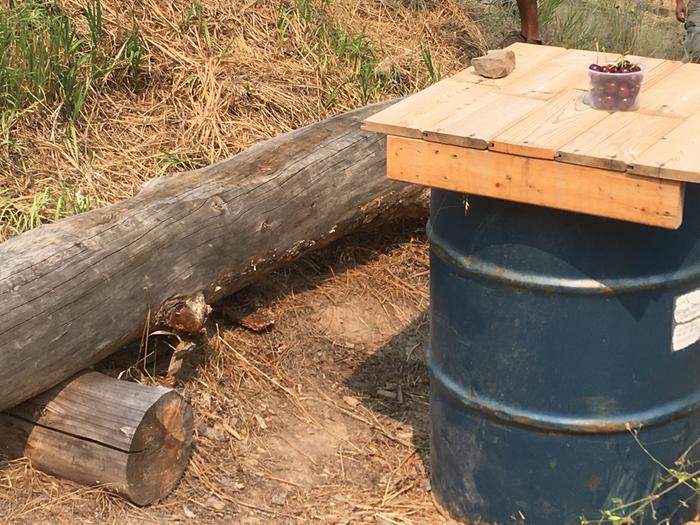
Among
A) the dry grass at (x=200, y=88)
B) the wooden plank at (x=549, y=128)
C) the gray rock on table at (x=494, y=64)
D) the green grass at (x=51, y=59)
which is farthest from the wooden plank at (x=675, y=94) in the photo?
the green grass at (x=51, y=59)

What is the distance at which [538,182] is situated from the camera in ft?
9.34

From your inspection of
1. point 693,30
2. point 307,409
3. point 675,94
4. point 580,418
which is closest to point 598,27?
point 693,30

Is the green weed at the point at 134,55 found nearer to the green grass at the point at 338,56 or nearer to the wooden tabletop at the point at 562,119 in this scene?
the green grass at the point at 338,56

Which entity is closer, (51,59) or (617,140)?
(617,140)

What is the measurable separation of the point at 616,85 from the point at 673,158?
437 millimetres

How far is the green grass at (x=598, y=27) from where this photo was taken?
7355 millimetres

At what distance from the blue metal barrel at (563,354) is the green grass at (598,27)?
4082mm

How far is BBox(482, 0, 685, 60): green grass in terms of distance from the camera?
736 centimetres

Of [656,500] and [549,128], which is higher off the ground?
[549,128]

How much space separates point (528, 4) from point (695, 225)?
374cm

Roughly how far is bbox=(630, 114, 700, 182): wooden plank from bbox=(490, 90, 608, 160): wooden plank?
0.20 m

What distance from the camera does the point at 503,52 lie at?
3494mm

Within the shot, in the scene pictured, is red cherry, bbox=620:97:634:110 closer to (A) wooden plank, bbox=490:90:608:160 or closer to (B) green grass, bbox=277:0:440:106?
(A) wooden plank, bbox=490:90:608:160

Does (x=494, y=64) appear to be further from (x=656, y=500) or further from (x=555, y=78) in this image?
(x=656, y=500)
